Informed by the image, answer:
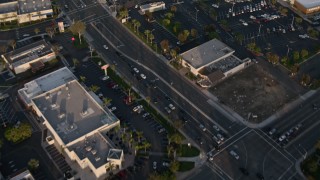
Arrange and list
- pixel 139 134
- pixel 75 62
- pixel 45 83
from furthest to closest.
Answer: pixel 75 62
pixel 45 83
pixel 139 134

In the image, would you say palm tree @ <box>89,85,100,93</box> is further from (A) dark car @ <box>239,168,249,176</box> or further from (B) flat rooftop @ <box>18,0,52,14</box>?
(B) flat rooftop @ <box>18,0,52,14</box>

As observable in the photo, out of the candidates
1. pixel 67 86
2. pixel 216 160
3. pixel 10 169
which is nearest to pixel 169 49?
pixel 67 86

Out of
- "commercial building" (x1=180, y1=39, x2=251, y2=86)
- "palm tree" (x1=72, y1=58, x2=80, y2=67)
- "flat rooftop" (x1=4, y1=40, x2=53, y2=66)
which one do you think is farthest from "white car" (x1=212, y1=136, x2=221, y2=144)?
"flat rooftop" (x1=4, y1=40, x2=53, y2=66)

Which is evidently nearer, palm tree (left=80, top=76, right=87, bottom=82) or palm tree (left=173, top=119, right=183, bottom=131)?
palm tree (left=173, top=119, right=183, bottom=131)

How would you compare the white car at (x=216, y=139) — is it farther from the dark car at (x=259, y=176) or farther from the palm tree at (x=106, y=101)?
the palm tree at (x=106, y=101)

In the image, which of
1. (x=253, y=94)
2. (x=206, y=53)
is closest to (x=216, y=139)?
(x=253, y=94)

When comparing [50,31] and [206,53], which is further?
[50,31]

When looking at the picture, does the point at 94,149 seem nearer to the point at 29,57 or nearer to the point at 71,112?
the point at 71,112

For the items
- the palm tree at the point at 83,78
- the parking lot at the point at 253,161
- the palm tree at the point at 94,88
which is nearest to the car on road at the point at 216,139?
the parking lot at the point at 253,161
